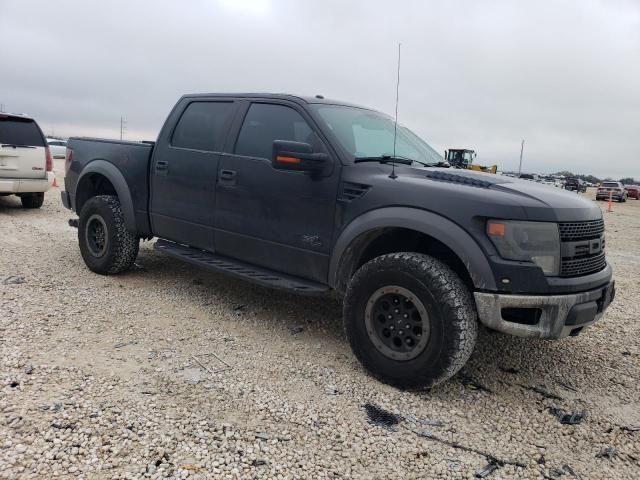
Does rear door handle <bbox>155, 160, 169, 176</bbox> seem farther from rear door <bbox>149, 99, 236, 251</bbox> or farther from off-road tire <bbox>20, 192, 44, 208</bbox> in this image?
off-road tire <bbox>20, 192, 44, 208</bbox>

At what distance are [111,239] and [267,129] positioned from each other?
Answer: 7.24 ft

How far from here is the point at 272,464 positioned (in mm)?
2471

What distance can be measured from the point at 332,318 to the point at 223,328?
1024mm

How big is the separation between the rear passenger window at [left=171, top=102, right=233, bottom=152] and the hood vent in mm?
1950

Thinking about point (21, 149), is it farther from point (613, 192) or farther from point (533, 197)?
point (613, 192)

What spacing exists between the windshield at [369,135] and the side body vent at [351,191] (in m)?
0.27

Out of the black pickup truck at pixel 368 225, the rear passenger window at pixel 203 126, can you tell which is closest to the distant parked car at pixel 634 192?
the black pickup truck at pixel 368 225

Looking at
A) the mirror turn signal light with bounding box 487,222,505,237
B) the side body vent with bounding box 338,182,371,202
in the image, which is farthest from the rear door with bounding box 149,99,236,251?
the mirror turn signal light with bounding box 487,222,505,237

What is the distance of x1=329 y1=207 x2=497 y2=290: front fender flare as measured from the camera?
302cm

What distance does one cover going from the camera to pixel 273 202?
4.01 meters

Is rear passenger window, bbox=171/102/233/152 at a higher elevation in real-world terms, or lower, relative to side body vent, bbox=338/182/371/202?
higher

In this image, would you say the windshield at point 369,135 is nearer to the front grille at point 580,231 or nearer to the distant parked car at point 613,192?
the front grille at point 580,231

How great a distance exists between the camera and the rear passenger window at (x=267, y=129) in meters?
4.07

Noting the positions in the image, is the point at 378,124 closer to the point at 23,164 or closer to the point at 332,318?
the point at 332,318
